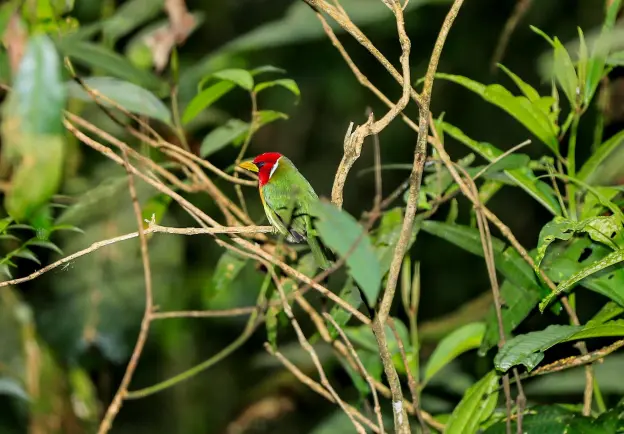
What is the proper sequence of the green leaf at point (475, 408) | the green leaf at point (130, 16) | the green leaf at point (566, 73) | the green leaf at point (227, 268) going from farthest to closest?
the green leaf at point (130, 16) → the green leaf at point (227, 268) → the green leaf at point (566, 73) → the green leaf at point (475, 408)

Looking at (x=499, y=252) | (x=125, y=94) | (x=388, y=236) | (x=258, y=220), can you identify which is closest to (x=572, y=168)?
(x=499, y=252)

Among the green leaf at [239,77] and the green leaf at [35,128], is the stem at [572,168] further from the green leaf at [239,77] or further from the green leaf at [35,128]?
the green leaf at [35,128]

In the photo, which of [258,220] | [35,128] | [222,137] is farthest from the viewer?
[258,220]

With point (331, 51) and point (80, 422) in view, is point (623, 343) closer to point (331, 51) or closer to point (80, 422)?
Result: point (80, 422)

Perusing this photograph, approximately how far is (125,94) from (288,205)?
389 mm

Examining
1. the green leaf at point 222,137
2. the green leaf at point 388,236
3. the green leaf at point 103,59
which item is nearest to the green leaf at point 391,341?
the green leaf at point 388,236

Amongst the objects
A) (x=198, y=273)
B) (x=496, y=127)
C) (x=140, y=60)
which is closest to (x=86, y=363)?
(x=198, y=273)

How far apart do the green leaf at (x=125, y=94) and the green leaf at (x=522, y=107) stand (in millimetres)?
556

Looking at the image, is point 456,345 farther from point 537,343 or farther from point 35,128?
point 35,128

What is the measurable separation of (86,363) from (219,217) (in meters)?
0.77

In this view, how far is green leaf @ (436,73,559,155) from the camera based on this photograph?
135 centimetres

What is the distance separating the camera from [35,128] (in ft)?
2.32

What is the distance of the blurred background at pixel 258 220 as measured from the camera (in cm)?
244

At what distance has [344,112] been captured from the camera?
365cm
